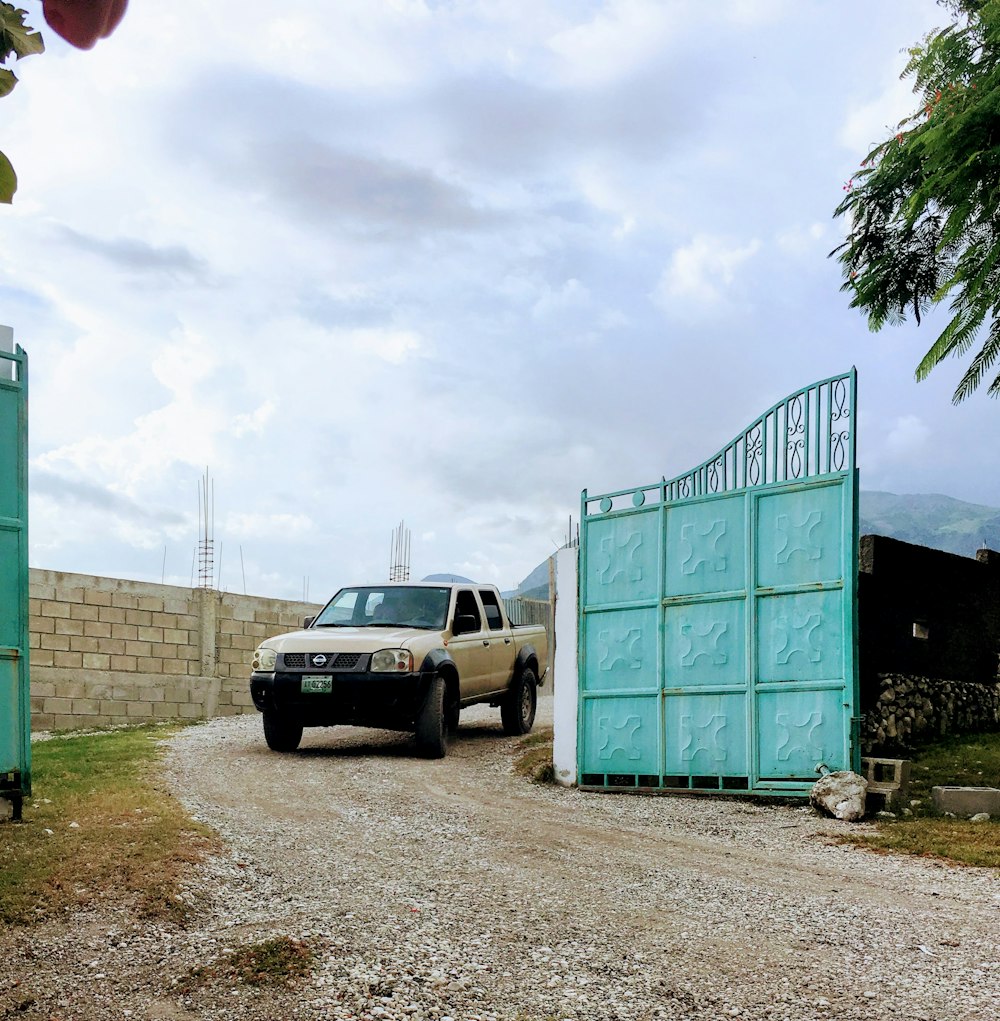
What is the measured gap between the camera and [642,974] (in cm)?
495

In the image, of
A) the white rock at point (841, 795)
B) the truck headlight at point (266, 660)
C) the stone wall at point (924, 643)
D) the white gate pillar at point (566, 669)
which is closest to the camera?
the white rock at point (841, 795)

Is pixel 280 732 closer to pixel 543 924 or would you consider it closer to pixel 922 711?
pixel 543 924

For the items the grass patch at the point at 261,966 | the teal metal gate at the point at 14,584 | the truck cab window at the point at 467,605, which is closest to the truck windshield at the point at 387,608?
the truck cab window at the point at 467,605

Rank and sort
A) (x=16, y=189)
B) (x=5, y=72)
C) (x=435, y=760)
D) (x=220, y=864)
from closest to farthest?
(x=16, y=189), (x=5, y=72), (x=220, y=864), (x=435, y=760)

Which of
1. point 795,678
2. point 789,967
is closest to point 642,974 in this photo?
point 789,967

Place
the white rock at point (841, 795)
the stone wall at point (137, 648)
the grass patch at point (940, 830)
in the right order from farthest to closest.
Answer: the stone wall at point (137, 648), the white rock at point (841, 795), the grass patch at point (940, 830)

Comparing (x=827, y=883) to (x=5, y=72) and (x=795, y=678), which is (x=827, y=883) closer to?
(x=795, y=678)

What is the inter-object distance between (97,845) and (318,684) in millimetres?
4988

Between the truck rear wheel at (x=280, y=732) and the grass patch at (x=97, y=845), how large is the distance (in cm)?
186

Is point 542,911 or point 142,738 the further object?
point 142,738

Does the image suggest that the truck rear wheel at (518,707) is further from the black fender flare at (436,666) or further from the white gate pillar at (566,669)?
the white gate pillar at (566,669)

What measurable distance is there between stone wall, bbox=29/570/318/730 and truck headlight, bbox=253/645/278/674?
5961mm

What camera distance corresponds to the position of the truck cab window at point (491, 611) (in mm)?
14469

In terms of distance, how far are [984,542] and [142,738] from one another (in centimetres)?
Result: 1370
